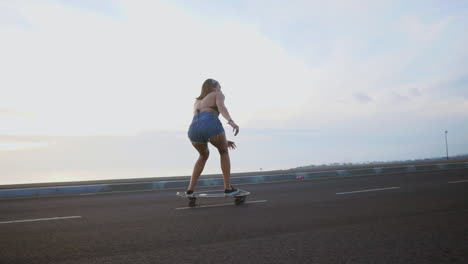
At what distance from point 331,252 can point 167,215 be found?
116 inches

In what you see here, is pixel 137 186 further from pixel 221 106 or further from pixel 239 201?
pixel 221 106

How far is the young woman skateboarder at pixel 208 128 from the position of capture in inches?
263

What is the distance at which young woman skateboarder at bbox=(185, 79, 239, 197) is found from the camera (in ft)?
21.9

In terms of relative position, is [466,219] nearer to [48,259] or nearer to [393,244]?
[393,244]

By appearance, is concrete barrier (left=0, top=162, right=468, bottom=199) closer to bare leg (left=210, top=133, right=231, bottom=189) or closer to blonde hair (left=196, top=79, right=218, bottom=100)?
bare leg (left=210, top=133, right=231, bottom=189)

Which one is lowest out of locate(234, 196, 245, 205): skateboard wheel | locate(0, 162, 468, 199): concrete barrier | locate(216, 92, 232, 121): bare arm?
locate(234, 196, 245, 205): skateboard wheel

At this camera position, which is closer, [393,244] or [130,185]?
[393,244]

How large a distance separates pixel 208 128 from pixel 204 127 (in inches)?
2.8

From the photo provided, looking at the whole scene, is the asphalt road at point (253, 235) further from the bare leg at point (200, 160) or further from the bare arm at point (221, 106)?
the bare arm at point (221, 106)

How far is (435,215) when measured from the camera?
14.9 ft

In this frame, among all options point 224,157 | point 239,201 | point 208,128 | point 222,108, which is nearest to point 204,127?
point 208,128

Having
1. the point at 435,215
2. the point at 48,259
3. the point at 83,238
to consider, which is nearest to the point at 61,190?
the point at 83,238

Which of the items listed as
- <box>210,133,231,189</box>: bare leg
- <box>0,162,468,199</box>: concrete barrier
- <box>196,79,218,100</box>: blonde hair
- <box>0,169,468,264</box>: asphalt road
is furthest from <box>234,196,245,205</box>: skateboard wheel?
<box>0,162,468,199</box>: concrete barrier

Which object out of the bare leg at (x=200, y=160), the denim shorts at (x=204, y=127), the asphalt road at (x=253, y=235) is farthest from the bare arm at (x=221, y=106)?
the asphalt road at (x=253, y=235)
